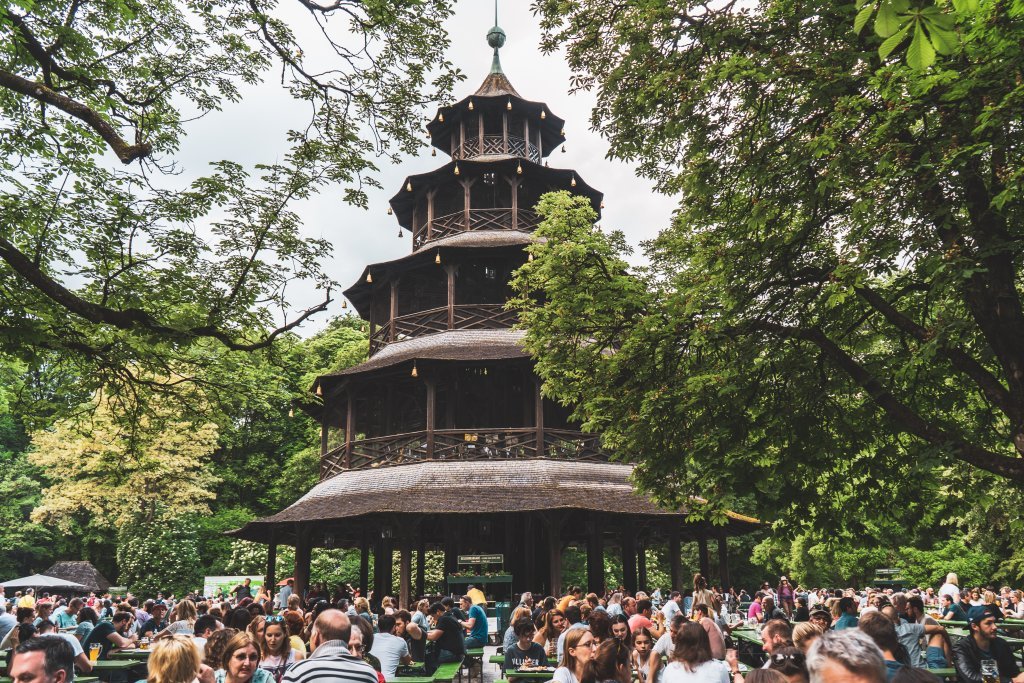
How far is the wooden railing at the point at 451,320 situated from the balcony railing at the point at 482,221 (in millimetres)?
4198

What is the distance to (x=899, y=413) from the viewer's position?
10695 mm

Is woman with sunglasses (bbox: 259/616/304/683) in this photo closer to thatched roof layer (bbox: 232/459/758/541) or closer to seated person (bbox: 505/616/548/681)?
seated person (bbox: 505/616/548/681)

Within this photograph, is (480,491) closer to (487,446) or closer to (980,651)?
(487,446)

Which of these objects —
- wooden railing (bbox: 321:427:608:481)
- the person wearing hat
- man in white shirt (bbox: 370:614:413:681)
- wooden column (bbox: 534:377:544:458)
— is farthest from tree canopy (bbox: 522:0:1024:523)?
wooden railing (bbox: 321:427:608:481)

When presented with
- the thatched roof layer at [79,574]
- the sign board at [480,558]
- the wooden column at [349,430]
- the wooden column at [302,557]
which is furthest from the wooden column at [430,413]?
the thatched roof layer at [79,574]

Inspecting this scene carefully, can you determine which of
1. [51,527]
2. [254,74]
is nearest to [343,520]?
[254,74]

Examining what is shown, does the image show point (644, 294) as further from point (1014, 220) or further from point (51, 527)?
point (51, 527)

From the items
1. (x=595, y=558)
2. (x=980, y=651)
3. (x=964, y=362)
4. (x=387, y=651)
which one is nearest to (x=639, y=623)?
(x=387, y=651)

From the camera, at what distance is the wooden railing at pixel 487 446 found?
82.4 feet

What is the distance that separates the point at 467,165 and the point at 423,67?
1846 cm

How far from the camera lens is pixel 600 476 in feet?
81.7

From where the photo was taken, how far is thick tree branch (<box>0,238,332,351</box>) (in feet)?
33.1

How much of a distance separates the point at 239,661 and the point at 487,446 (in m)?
19.6

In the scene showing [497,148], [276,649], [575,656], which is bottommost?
[276,649]
